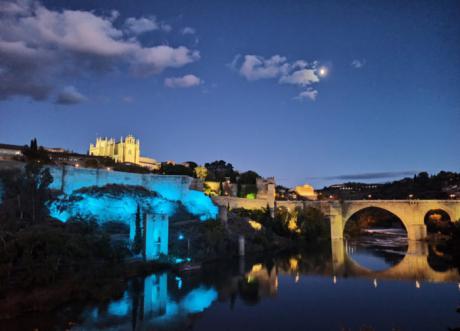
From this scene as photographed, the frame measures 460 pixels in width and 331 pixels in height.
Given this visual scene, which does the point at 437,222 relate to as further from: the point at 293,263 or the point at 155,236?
the point at 155,236

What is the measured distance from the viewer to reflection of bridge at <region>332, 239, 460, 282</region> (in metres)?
21.8

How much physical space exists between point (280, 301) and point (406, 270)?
476 inches

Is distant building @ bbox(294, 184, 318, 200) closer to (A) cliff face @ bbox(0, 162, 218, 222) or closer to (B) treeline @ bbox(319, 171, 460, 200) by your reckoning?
(B) treeline @ bbox(319, 171, 460, 200)

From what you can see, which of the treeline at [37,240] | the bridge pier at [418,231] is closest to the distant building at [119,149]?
the treeline at [37,240]

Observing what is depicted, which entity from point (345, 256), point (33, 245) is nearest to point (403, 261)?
point (345, 256)

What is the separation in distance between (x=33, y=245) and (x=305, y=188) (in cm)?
6118

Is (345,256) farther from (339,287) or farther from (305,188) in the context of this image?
(305,188)

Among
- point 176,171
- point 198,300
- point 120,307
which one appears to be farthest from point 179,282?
point 176,171

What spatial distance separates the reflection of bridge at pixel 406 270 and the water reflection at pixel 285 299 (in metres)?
0.06

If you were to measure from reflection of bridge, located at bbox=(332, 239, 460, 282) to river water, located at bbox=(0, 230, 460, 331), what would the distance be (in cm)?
6

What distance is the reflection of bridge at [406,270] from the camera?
21828 millimetres

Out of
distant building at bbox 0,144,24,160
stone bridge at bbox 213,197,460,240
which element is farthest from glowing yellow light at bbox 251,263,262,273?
distant building at bbox 0,144,24,160

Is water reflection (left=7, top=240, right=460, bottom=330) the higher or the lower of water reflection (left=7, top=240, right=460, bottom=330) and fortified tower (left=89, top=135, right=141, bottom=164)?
the lower

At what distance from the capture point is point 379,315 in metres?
14.5
